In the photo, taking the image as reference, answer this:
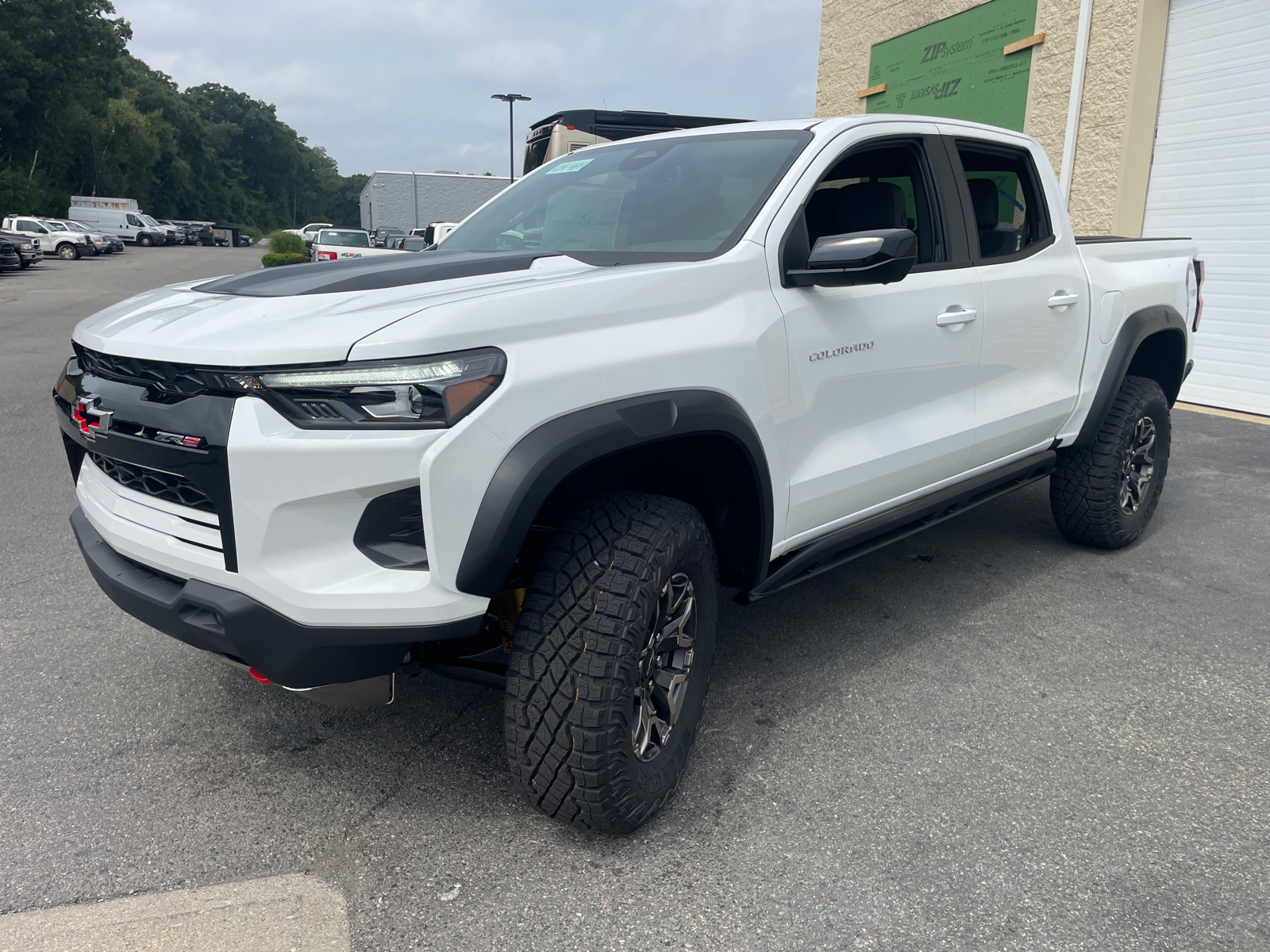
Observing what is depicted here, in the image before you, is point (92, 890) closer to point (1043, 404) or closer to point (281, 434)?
point (281, 434)

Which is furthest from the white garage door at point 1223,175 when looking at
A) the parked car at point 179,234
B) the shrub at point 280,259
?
the parked car at point 179,234

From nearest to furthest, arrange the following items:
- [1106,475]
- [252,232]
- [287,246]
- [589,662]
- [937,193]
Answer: [589,662] < [937,193] < [1106,475] < [287,246] < [252,232]

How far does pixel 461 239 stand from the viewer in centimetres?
362

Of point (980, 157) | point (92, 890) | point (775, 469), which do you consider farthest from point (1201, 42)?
point (92, 890)

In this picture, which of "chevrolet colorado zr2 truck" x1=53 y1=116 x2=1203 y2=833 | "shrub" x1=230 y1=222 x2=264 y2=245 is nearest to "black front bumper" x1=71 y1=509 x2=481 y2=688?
"chevrolet colorado zr2 truck" x1=53 y1=116 x2=1203 y2=833

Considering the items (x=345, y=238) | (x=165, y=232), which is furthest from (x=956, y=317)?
(x=165, y=232)

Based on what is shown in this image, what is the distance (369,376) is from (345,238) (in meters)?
25.1

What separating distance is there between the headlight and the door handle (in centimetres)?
187

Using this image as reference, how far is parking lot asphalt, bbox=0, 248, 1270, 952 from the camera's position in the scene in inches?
84.5

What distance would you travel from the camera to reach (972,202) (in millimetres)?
3664

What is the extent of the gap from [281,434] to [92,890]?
117cm

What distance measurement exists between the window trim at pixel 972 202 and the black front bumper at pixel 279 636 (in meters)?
2.49

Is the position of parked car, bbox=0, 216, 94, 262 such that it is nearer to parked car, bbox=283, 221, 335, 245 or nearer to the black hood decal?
parked car, bbox=283, 221, 335, 245

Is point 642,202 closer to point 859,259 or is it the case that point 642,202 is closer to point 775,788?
point 859,259
